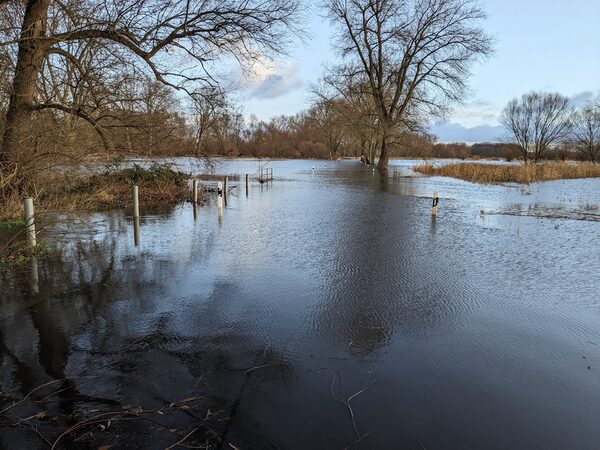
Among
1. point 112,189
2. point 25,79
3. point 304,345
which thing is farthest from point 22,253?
point 112,189

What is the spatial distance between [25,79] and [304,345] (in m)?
10.5

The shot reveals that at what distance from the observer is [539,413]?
3742 millimetres

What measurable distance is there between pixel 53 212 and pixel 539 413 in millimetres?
10984

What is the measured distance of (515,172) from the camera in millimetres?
34500

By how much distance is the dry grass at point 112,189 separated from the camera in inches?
442

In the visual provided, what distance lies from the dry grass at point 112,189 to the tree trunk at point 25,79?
114cm

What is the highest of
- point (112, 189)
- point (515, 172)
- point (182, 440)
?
point (515, 172)

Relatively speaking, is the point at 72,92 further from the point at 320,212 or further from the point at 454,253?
the point at 454,253

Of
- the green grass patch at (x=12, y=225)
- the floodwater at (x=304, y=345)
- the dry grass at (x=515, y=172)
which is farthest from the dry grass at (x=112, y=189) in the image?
the dry grass at (x=515, y=172)

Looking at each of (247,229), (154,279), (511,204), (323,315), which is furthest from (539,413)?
(511,204)

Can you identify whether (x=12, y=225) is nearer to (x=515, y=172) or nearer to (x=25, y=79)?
(x=25, y=79)

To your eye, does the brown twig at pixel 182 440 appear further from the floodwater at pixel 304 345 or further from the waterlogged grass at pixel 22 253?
the waterlogged grass at pixel 22 253

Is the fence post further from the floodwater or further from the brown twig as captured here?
the brown twig

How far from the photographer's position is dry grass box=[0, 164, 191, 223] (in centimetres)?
1122
